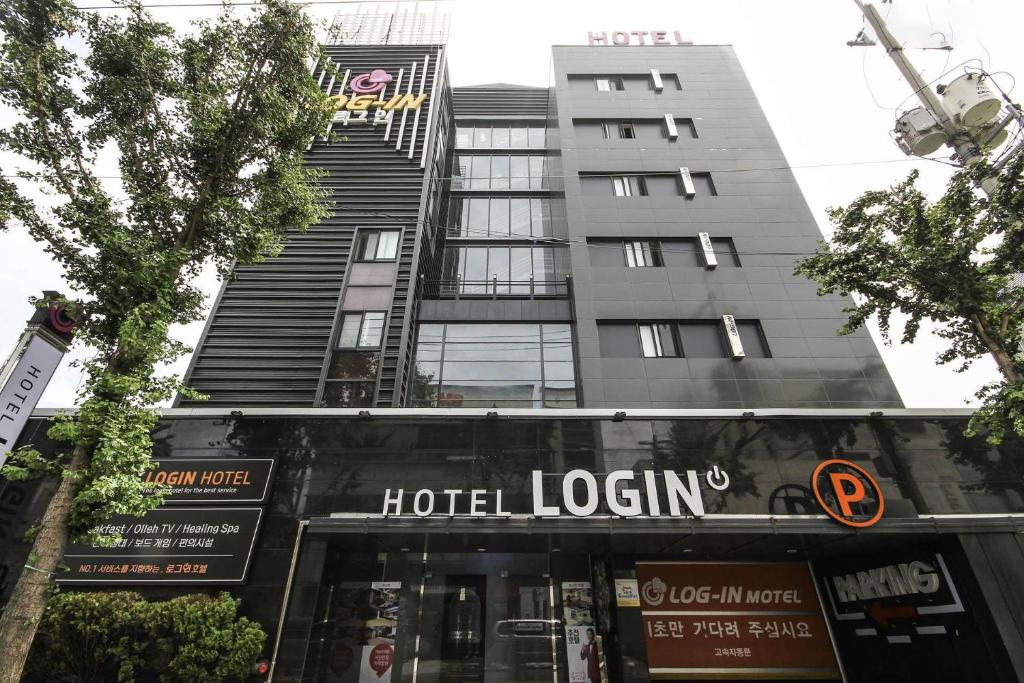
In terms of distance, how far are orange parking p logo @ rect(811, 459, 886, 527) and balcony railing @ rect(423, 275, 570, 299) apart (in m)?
10.2

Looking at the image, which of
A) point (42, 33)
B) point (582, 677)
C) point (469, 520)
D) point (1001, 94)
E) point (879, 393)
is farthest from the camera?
point (879, 393)

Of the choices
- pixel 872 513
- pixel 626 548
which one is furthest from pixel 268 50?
pixel 872 513

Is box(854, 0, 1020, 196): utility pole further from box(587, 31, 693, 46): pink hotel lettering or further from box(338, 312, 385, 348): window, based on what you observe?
box(338, 312, 385, 348): window

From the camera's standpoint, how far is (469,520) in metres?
10.1

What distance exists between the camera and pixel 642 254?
1823 cm

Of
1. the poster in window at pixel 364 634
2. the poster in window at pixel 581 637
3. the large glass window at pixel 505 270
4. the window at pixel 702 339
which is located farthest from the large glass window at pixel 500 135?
the poster in window at pixel 364 634

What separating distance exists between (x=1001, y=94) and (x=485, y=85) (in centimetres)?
2281

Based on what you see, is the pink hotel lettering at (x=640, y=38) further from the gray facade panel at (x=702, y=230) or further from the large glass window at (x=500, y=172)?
the large glass window at (x=500, y=172)

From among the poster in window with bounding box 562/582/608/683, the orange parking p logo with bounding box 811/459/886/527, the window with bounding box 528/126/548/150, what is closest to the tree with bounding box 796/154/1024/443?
the orange parking p logo with bounding box 811/459/886/527

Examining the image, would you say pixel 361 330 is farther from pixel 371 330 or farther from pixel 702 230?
pixel 702 230

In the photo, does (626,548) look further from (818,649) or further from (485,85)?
(485,85)

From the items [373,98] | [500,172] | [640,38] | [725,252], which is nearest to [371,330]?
[373,98]

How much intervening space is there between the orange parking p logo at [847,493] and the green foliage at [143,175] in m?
12.8

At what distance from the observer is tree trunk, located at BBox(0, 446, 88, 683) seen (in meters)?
6.03
